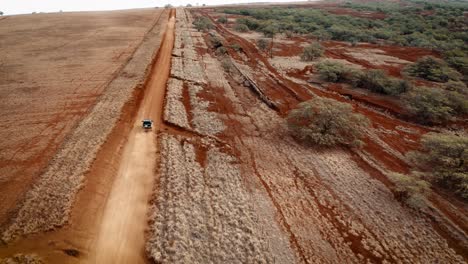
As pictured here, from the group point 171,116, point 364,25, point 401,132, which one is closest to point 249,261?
point 171,116

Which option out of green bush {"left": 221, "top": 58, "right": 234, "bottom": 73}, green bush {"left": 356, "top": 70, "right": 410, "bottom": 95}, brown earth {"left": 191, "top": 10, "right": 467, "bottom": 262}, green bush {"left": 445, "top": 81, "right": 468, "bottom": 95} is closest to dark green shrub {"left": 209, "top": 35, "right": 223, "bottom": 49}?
brown earth {"left": 191, "top": 10, "right": 467, "bottom": 262}

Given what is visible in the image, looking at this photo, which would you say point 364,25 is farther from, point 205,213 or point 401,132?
point 205,213

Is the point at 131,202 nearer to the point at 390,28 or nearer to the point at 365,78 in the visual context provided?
the point at 365,78

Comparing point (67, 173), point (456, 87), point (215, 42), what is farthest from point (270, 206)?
point (215, 42)

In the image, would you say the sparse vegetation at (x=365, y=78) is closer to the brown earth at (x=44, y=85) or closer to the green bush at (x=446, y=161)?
the green bush at (x=446, y=161)

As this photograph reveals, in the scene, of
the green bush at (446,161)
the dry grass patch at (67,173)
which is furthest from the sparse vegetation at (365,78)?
the dry grass patch at (67,173)
